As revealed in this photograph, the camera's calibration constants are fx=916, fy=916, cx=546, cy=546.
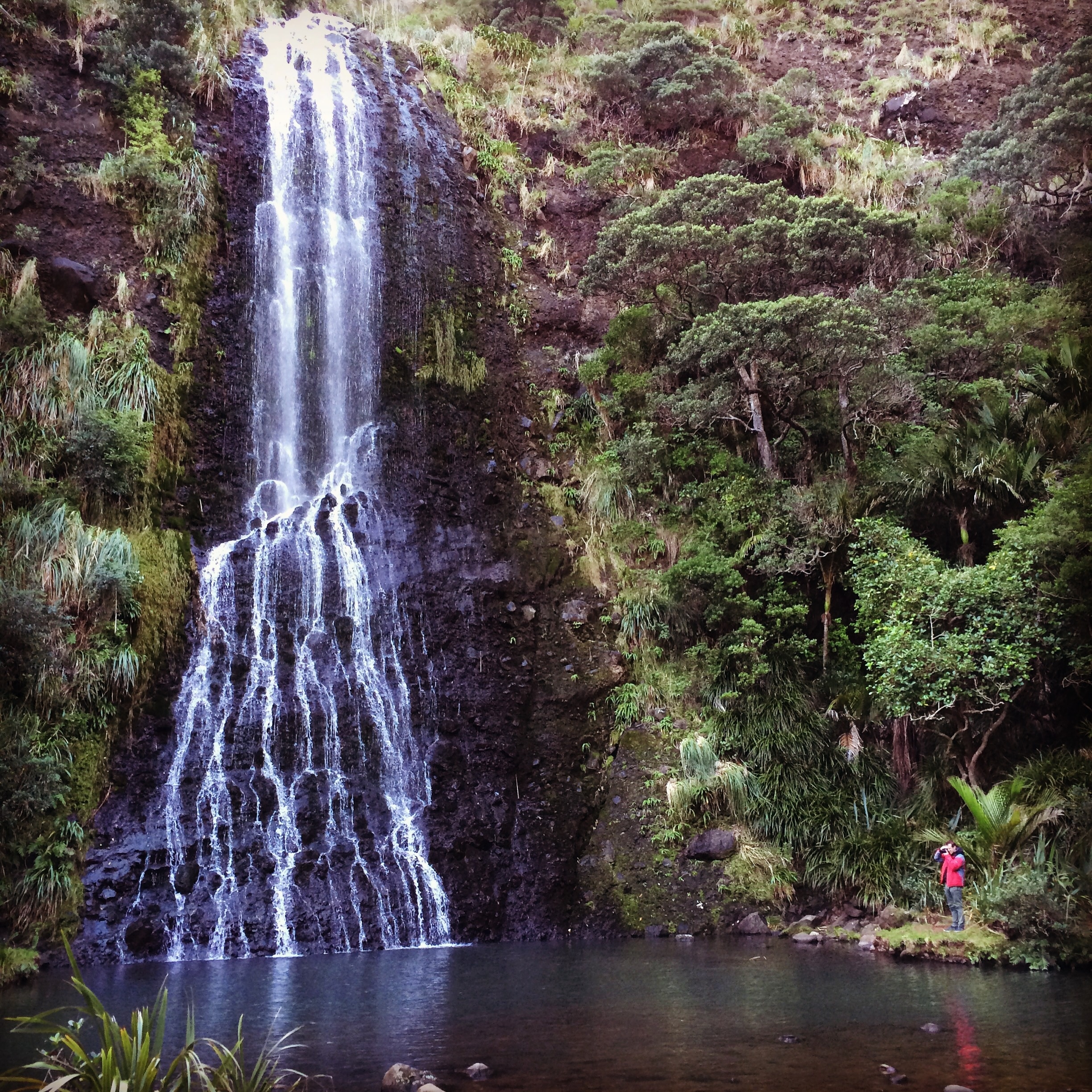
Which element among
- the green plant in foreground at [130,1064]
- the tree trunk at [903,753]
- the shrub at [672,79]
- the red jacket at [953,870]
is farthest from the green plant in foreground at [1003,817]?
the shrub at [672,79]

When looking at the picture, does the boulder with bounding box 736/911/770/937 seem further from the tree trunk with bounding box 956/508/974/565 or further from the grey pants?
the tree trunk with bounding box 956/508/974/565

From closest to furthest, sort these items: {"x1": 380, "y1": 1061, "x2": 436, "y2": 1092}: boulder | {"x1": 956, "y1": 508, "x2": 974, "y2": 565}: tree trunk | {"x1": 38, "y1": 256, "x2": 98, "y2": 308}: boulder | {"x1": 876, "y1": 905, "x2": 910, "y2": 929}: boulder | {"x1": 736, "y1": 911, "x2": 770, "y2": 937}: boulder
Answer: {"x1": 380, "y1": 1061, "x2": 436, "y2": 1092}: boulder < {"x1": 876, "y1": 905, "x2": 910, "y2": 929}: boulder < {"x1": 736, "y1": 911, "x2": 770, "y2": 937}: boulder < {"x1": 956, "y1": 508, "x2": 974, "y2": 565}: tree trunk < {"x1": 38, "y1": 256, "x2": 98, "y2": 308}: boulder

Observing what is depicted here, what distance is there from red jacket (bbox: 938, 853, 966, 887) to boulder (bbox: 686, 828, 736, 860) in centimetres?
310

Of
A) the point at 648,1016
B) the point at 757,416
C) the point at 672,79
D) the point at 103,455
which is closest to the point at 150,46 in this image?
the point at 103,455

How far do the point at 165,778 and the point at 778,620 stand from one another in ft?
29.8

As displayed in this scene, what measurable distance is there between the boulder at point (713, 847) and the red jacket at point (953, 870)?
310 centimetres

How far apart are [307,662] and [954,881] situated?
9.00 metres

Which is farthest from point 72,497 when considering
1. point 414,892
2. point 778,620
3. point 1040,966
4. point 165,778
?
point 1040,966

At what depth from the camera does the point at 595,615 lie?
618 inches

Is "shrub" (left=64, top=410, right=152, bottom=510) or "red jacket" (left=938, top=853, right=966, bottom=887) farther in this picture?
"shrub" (left=64, top=410, right=152, bottom=510)

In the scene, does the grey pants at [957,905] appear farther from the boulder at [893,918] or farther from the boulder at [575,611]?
the boulder at [575,611]

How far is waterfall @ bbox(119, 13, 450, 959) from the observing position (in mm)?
11414

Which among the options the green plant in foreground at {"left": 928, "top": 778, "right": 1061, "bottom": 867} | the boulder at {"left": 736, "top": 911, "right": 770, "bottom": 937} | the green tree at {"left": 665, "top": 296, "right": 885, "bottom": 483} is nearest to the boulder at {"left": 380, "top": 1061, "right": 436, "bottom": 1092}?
the boulder at {"left": 736, "top": 911, "right": 770, "bottom": 937}

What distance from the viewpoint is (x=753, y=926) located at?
1188 centimetres
